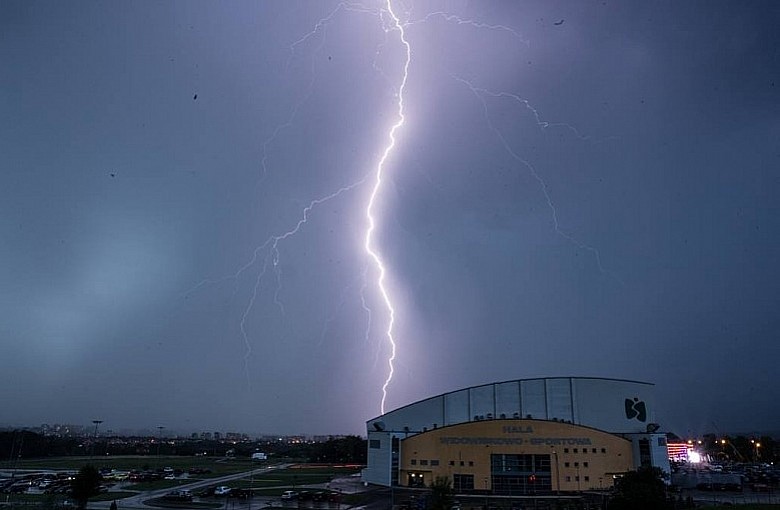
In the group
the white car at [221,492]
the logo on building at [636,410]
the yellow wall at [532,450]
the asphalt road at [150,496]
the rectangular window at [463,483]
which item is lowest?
the asphalt road at [150,496]

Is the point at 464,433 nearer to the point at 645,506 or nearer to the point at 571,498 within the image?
the point at 571,498

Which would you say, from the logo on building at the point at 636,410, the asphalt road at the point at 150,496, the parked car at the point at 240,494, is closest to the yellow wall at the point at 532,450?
the logo on building at the point at 636,410

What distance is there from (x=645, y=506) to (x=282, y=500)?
783 inches

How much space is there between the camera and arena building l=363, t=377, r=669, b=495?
115ft

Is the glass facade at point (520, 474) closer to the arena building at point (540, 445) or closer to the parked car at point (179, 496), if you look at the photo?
the arena building at point (540, 445)

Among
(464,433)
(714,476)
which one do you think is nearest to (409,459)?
(464,433)

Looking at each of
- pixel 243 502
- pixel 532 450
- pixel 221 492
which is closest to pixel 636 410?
pixel 532 450

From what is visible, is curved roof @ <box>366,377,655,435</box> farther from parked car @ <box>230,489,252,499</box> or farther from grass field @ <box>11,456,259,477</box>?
grass field @ <box>11,456,259,477</box>

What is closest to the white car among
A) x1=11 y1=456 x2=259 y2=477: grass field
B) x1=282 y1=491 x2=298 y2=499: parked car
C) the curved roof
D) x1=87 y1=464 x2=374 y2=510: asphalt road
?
x1=87 y1=464 x2=374 y2=510: asphalt road

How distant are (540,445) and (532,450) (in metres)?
0.60

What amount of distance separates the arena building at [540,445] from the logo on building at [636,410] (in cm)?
7

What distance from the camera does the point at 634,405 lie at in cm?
4184

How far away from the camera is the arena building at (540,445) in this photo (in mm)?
35156

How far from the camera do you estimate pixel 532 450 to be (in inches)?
1409
